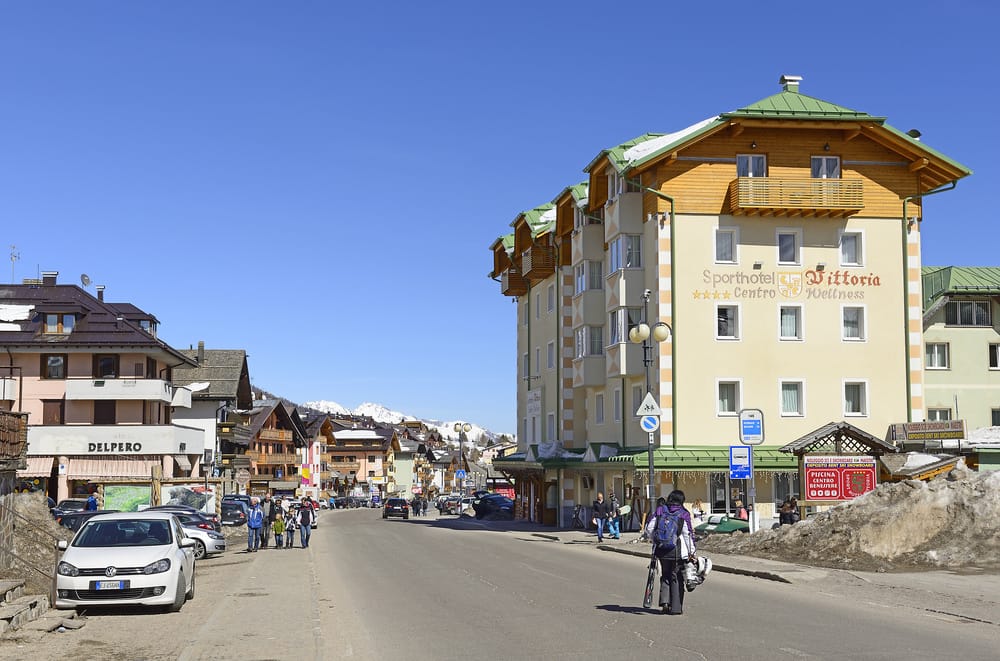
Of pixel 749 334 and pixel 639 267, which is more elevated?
pixel 639 267

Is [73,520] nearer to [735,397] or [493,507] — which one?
[735,397]

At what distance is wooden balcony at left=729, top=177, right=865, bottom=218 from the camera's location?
151 ft

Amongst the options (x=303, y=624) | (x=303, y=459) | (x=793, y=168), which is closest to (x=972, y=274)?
(x=793, y=168)

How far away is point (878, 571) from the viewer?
2473 cm

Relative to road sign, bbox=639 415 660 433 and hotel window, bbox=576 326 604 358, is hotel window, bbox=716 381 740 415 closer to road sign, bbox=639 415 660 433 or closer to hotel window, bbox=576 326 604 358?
hotel window, bbox=576 326 604 358

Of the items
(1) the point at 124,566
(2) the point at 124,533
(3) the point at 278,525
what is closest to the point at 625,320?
(3) the point at 278,525

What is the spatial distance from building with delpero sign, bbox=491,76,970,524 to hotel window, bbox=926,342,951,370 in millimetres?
11897

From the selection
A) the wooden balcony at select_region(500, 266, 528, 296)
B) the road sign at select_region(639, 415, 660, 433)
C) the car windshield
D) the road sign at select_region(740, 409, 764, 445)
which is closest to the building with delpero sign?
the road sign at select_region(639, 415, 660, 433)

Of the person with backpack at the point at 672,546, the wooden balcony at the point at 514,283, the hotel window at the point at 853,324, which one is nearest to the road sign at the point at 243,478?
the wooden balcony at the point at 514,283

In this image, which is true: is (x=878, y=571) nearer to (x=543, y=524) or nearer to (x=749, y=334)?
(x=749, y=334)

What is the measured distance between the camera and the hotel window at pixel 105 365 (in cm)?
6159

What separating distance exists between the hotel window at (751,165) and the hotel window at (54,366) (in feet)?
120

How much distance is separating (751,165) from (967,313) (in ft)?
63.6

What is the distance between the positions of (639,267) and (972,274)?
74.2 feet
